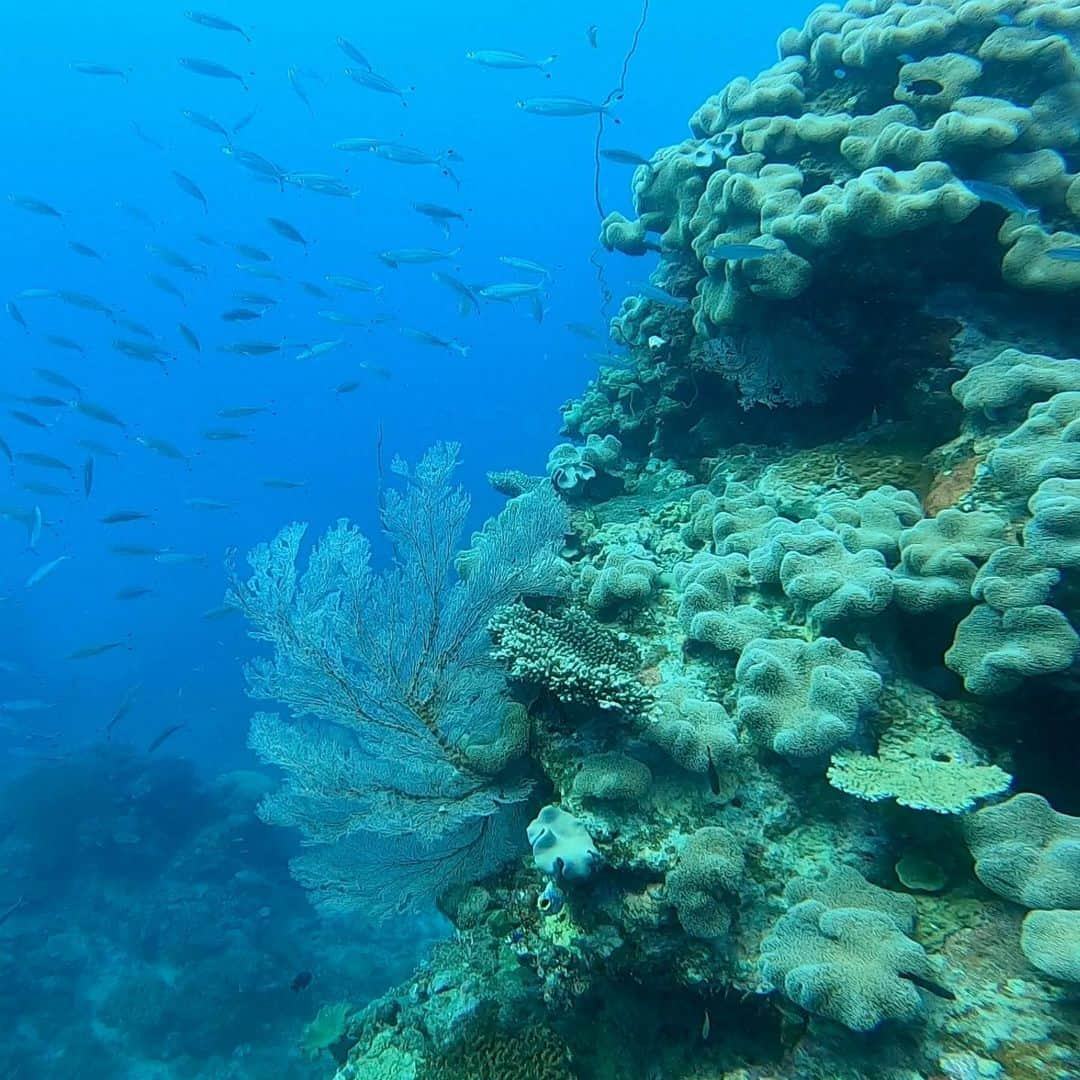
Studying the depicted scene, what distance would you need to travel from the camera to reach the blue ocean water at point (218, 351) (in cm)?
1455

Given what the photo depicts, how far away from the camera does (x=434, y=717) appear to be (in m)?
3.67

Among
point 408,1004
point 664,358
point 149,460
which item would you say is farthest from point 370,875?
point 149,460

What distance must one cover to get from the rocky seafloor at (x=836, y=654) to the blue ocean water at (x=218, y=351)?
1058 cm

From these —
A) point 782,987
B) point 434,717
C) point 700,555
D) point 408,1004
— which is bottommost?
A: point 408,1004

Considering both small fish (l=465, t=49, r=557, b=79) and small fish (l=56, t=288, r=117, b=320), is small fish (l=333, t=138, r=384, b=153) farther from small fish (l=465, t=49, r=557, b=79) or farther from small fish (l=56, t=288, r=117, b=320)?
small fish (l=56, t=288, r=117, b=320)

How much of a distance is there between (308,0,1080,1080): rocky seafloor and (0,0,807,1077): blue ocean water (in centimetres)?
1058

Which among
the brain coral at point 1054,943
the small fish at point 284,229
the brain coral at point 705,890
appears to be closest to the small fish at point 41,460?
the small fish at point 284,229

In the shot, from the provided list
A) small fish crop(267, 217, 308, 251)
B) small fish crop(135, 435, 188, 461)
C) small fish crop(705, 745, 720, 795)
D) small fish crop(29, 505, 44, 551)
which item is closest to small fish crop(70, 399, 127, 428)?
small fish crop(135, 435, 188, 461)

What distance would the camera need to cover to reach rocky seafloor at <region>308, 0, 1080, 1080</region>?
2.38 metres

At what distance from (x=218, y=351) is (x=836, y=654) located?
90.5 feet

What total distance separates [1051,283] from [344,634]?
4.86 meters

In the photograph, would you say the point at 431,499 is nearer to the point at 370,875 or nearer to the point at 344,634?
the point at 344,634

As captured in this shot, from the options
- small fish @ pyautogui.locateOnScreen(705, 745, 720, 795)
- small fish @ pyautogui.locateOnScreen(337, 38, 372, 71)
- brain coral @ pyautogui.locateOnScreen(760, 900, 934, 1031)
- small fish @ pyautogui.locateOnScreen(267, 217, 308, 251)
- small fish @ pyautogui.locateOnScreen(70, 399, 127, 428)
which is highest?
small fish @ pyautogui.locateOnScreen(337, 38, 372, 71)

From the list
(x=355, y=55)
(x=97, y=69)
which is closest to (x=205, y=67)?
(x=355, y=55)
